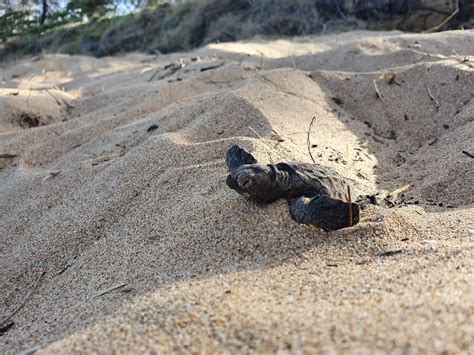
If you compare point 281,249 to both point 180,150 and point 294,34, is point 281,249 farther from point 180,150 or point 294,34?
point 294,34

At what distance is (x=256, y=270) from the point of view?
55.0 inches

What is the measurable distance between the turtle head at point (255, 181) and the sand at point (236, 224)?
58 millimetres

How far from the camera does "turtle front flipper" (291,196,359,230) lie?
4.93 ft

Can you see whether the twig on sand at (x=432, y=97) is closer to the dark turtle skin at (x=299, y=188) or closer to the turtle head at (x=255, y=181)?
the dark turtle skin at (x=299, y=188)

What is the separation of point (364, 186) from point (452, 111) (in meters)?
1.09

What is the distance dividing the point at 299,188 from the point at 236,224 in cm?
26

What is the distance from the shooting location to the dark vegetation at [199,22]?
6723 millimetres

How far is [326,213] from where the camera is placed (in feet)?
4.95

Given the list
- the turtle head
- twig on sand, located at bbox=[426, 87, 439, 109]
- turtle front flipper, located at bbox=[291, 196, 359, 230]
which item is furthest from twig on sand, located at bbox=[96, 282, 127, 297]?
twig on sand, located at bbox=[426, 87, 439, 109]

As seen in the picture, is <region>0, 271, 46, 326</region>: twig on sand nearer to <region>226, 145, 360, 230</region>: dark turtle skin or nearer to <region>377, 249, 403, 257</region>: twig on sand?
<region>226, 145, 360, 230</region>: dark turtle skin

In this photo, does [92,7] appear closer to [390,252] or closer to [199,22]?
[199,22]

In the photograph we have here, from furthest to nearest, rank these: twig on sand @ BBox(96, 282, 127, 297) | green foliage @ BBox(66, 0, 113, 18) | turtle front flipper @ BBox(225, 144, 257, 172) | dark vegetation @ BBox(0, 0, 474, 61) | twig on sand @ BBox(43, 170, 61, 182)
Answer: green foliage @ BBox(66, 0, 113, 18)
dark vegetation @ BBox(0, 0, 474, 61)
twig on sand @ BBox(43, 170, 61, 182)
turtle front flipper @ BBox(225, 144, 257, 172)
twig on sand @ BBox(96, 282, 127, 297)

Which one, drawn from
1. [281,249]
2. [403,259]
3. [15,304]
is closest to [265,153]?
[281,249]

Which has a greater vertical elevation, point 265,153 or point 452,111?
point 265,153
